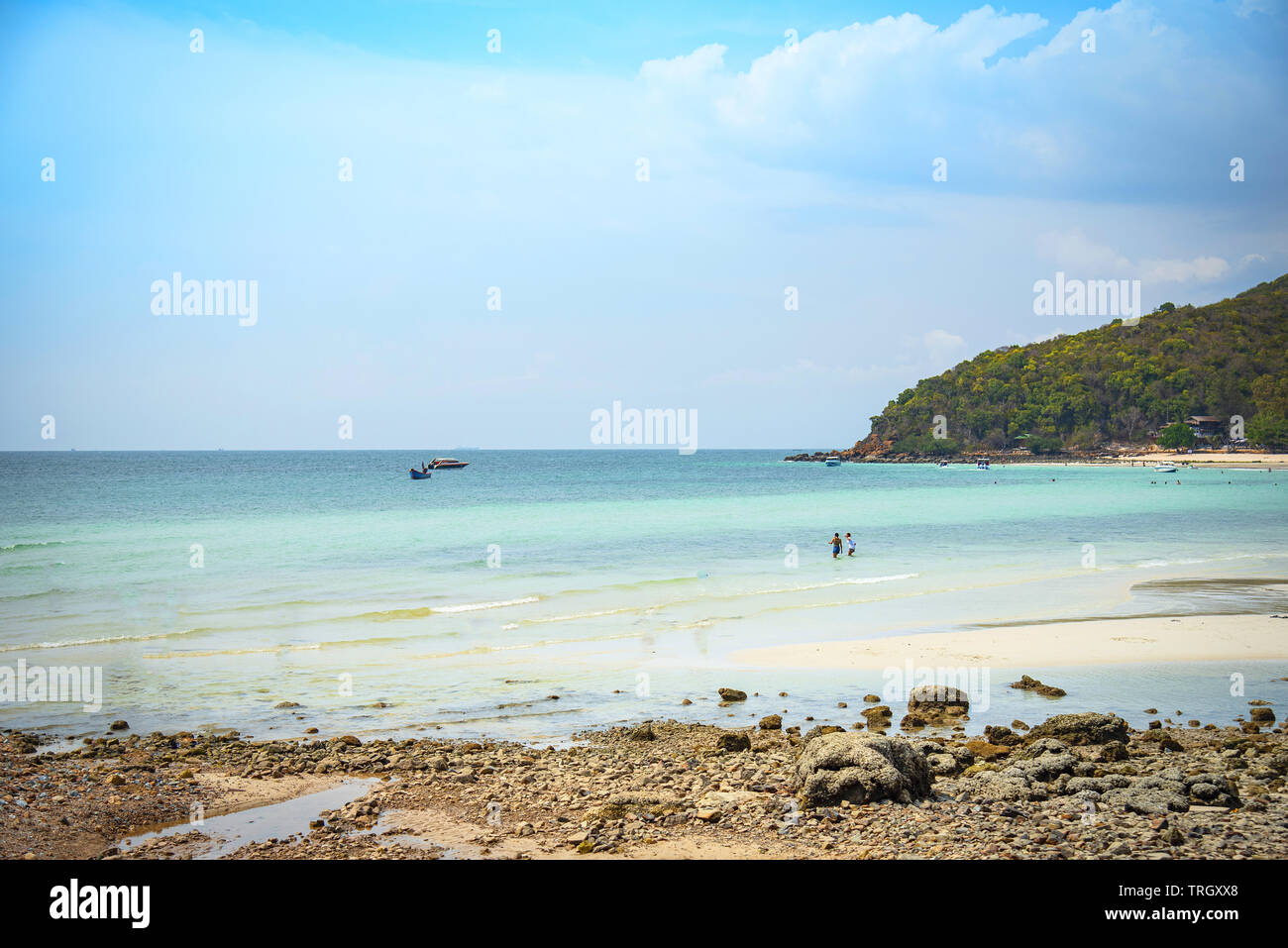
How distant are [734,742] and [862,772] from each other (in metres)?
2.38

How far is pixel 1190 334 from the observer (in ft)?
490

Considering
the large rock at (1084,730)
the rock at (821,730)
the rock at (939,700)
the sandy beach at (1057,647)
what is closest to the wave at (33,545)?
the sandy beach at (1057,647)

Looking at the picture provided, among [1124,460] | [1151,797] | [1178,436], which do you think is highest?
[1178,436]

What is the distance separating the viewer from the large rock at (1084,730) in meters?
8.97

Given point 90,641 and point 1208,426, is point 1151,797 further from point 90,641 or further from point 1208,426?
point 1208,426

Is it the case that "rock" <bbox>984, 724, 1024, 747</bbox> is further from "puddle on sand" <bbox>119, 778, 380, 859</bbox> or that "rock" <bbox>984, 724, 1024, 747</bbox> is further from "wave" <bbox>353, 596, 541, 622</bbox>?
"wave" <bbox>353, 596, 541, 622</bbox>

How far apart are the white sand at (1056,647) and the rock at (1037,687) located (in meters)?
1.37

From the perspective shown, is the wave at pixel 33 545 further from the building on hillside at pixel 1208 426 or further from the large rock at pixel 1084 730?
the building on hillside at pixel 1208 426

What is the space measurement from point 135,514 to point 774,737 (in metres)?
49.5

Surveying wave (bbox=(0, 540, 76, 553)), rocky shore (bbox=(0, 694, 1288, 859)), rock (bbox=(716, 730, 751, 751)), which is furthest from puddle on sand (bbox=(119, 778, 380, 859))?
wave (bbox=(0, 540, 76, 553))

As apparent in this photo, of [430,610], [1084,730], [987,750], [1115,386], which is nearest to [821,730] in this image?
[987,750]

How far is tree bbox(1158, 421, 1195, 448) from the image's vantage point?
130625 millimetres

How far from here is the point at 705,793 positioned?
7.63m

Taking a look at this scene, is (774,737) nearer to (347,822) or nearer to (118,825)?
(347,822)
